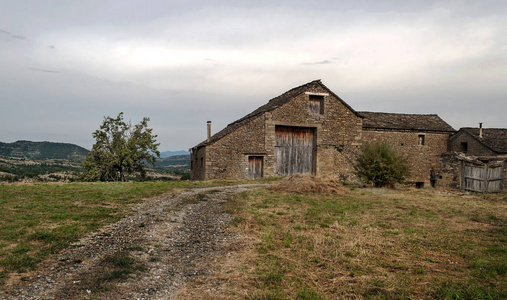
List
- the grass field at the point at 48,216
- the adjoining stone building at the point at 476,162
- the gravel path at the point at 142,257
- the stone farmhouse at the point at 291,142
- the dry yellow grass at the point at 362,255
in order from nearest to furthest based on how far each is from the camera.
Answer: the gravel path at the point at 142,257, the dry yellow grass at the point at 362,255, the grass field at the point at 48,216, the adjoining stone building at the point at 476,162, the stone farmhouse at the point at 291,142

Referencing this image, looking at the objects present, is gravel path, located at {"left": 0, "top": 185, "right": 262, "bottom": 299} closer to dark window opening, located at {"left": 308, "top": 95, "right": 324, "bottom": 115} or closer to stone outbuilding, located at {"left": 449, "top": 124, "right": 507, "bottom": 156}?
dark window opening, located at {"left": 308, "top": 95, "right": 324, "bottom": 115}

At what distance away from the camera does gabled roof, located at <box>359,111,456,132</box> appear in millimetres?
28558

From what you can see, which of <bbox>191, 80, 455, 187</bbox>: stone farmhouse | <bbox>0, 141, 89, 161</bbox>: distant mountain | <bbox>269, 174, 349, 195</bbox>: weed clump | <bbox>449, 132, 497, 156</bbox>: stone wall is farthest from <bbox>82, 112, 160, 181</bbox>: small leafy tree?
<bbox>0, 141, 89, 161</bbox>: distant mountain

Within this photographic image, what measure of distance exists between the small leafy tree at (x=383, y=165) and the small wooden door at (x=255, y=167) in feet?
24.7

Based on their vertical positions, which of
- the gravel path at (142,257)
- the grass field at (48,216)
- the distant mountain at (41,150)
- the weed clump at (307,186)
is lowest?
the gravel path at (142,257)

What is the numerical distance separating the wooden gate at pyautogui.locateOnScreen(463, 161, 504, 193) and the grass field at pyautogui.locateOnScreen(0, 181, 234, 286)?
62.0 feet

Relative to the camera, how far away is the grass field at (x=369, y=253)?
468 centimetres

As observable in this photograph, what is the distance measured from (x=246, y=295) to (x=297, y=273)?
121 centimetres

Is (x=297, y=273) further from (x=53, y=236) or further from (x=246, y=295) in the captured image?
(x=53, y=236)

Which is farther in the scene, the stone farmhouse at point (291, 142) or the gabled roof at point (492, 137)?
the gabled roof at point (492, 137)

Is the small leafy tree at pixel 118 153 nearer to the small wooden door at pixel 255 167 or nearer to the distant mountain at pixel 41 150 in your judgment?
the small wooden door at pixel 255 167

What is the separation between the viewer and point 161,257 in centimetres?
604

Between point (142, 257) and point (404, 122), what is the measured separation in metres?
29.6

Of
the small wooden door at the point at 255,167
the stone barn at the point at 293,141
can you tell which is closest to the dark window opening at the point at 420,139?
the stone barn at the point at 293,141
